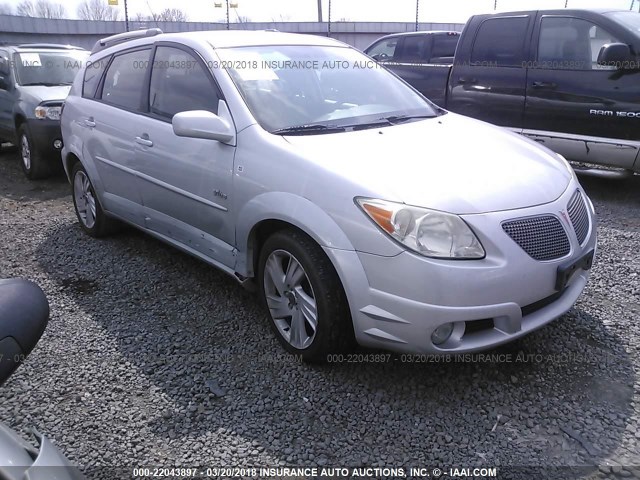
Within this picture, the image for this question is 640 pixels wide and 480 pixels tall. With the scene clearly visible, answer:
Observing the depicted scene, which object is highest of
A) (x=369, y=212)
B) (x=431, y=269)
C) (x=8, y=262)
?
(x=369, y=212)

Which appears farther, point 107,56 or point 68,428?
point 107,56

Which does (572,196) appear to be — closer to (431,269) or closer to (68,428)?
(431,269)

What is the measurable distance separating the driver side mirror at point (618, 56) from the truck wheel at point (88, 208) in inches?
193

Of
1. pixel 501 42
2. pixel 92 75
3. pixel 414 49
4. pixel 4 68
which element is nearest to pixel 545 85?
pixel 501 42

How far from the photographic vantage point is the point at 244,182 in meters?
3.11

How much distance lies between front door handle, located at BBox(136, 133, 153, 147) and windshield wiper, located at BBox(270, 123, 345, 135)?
117 centimetres

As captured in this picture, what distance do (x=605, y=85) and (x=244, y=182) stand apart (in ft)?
14.0

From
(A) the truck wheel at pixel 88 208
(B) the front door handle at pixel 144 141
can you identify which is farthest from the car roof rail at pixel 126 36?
(A) the truck wheel at pixel 88 208

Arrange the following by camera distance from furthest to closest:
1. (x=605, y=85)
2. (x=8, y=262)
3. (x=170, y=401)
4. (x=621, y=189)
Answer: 1. (x=621, y=189)
2. (x=605, y=85)
3. (x=8, y=262)
4. (x=170, y=401)

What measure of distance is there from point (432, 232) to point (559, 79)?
4.33 metres

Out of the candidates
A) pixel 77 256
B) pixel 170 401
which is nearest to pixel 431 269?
pixel 170 401

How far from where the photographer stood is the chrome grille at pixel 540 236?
258 centimetres

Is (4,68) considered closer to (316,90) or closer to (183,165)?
(183,165)

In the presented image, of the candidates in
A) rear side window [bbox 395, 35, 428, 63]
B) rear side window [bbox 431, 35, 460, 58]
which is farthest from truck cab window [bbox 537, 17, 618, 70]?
rear side window [bbox 395, 35, 428, 63]
